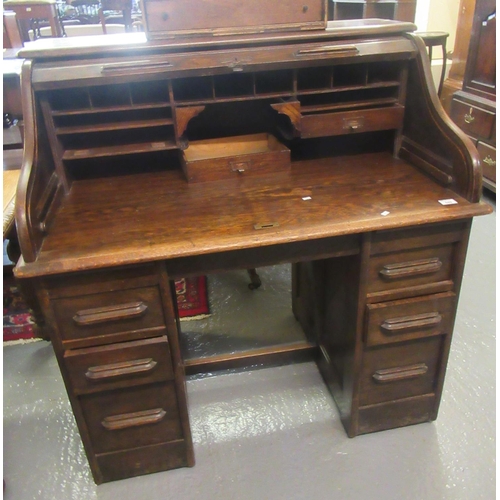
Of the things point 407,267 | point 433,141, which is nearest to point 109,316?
point 407,267

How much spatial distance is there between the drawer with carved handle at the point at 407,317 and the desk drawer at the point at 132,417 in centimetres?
60

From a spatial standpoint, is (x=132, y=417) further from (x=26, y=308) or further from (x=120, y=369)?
(x=26, y=308)

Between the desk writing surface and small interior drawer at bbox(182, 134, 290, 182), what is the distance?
30 millimetres

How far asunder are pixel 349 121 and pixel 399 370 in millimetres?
777

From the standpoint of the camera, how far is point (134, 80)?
1241 millimetres

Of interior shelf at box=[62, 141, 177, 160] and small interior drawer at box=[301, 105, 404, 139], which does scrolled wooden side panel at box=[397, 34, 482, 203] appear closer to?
small interior drawer at box=[301, 105, 404, 139]

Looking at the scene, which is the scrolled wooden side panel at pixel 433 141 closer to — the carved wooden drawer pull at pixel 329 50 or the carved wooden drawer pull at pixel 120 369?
the carved wooden drawer pull at pixel 329 50

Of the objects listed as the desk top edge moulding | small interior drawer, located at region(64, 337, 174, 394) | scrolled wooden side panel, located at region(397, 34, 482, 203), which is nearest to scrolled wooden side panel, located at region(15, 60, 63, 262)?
the desk top edge moulding

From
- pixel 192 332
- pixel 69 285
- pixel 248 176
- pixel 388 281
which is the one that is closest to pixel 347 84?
pixel 248 176

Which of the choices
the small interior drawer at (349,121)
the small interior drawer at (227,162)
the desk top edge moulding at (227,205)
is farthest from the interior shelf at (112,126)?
the small interior drawer at (349,121)

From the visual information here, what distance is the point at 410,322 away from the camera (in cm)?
133

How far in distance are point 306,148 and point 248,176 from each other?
295mm

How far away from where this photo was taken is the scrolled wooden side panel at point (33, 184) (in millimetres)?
1023

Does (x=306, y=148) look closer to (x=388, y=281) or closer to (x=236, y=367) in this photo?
(x=388, y=281)
